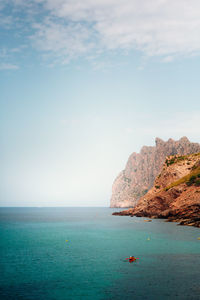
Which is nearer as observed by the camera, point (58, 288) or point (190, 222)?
point (58, 288)

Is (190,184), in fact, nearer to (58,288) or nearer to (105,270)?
(105,270)

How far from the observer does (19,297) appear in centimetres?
3059

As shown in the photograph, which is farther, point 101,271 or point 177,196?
point 177,196

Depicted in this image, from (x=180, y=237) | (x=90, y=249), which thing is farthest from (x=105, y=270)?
(x=180, y=237)

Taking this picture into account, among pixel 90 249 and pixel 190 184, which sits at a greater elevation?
pixel 190 184

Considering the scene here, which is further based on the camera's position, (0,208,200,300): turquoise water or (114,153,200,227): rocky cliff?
(114,153,200,227): rocky cliff

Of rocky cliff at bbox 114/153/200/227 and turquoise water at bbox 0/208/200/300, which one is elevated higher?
rocky cliff at bbox 114/153/200/227

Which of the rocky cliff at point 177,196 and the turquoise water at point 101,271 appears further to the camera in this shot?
the rocky cliff at point 177,196

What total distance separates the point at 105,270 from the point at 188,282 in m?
13.0

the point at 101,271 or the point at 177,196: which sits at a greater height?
the point at 177,196

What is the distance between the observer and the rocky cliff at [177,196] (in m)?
114

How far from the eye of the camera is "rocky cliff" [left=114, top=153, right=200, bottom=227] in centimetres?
11421

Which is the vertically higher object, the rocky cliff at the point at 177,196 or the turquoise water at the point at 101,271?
the rocky cliff at the point at 177,196

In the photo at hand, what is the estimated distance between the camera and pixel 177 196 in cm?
13562
